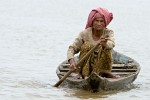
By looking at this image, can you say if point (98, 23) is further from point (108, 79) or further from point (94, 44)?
point (108, 79)

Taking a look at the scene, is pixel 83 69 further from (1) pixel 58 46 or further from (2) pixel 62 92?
(1) pixel 58 46

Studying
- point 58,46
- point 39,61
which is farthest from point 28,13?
point 39,61

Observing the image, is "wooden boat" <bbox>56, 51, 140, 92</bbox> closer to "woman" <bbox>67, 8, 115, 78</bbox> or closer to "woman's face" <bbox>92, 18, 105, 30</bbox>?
"woman" <bbox>67, 8, 115, 78</bbox>

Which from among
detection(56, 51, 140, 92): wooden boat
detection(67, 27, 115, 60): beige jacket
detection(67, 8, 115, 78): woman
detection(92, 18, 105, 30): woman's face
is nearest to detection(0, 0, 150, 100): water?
detection(56, 51, 140, 92): wooden boat

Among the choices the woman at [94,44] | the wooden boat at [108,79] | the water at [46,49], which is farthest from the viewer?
the water at [46,49]

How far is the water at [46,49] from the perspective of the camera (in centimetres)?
969

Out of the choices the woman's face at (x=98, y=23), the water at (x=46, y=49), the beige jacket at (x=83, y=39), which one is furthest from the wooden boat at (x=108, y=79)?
the woman's face at (x=98, y=23)

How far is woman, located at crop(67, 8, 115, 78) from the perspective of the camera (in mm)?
9516

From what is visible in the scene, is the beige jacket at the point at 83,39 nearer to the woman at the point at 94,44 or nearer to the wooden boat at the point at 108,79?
the woman at the point at 94,44

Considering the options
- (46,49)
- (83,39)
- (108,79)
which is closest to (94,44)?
(83,39)

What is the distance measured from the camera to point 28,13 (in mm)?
26922

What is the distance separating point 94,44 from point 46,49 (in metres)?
6.17

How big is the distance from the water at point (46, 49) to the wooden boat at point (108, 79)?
0.38 ft

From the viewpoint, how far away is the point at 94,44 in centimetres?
952
